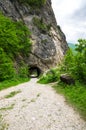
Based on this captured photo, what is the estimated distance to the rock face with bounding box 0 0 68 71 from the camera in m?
69.4

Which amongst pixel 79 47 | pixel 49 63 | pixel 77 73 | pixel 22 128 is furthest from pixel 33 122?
pixel 49 63

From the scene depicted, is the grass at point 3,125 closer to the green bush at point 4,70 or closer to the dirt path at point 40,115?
the dirt path at point 40,115

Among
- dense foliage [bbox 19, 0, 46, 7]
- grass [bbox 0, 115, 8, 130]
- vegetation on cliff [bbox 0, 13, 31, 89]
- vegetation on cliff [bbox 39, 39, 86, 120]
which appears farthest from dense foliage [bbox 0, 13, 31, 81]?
grass [bbox 0, 115, 8, 130]

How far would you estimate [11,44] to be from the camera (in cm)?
5753

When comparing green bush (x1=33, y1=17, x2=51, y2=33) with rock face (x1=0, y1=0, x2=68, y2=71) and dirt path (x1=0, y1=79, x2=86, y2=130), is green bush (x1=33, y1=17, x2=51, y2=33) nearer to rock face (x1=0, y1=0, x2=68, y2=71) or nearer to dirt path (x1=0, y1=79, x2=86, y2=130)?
rock face (x1=0, y1=0, x2=68, y2=71)

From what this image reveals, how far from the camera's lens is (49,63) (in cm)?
7369

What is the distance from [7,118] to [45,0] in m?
71.7

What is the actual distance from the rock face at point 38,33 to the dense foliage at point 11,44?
134 inches

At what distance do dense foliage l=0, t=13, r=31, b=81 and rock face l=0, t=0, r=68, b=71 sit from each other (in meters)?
3.40

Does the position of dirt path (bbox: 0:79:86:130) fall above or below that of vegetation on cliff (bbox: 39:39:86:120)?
below

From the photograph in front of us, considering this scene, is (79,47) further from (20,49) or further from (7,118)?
(7,118)

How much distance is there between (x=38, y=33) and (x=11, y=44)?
1849 cm

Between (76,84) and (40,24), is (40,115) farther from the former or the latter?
(40,24)

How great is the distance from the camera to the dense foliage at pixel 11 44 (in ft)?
154
